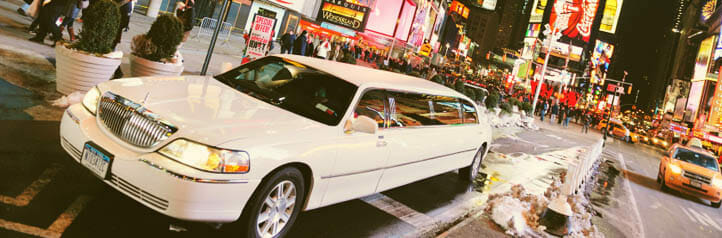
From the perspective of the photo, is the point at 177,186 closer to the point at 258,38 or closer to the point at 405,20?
the point at 258,38

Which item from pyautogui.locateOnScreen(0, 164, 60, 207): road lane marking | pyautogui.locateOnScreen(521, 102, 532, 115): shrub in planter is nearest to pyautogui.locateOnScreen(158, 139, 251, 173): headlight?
pyautogui.locateOnScreen(0, 164, 60, 207): road lane marking

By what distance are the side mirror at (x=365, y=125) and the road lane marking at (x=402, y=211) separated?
5.47ft

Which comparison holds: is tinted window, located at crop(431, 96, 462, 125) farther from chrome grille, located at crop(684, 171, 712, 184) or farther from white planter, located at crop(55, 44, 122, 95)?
chrome grille, located at crop(684, 171, 712, 184)

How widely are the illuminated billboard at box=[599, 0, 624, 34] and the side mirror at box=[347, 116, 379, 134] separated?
103m

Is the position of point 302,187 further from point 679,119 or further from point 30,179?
point 679,119

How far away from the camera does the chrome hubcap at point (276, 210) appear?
337 centimetres

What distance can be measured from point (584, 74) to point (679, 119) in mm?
40702

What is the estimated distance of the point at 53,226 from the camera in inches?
121

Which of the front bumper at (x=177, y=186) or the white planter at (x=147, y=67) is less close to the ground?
the white planter at (x=147, y=67)

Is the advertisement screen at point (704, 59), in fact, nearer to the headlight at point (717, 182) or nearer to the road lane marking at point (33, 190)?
the headlight at point (717, 182)

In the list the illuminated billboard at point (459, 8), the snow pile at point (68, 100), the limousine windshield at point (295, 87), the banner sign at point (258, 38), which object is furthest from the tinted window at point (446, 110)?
the illuminated billboard at point (459, 8)

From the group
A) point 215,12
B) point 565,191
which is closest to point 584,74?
point 215,12

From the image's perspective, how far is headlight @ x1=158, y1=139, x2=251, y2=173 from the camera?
2900 mm

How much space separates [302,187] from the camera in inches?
141
